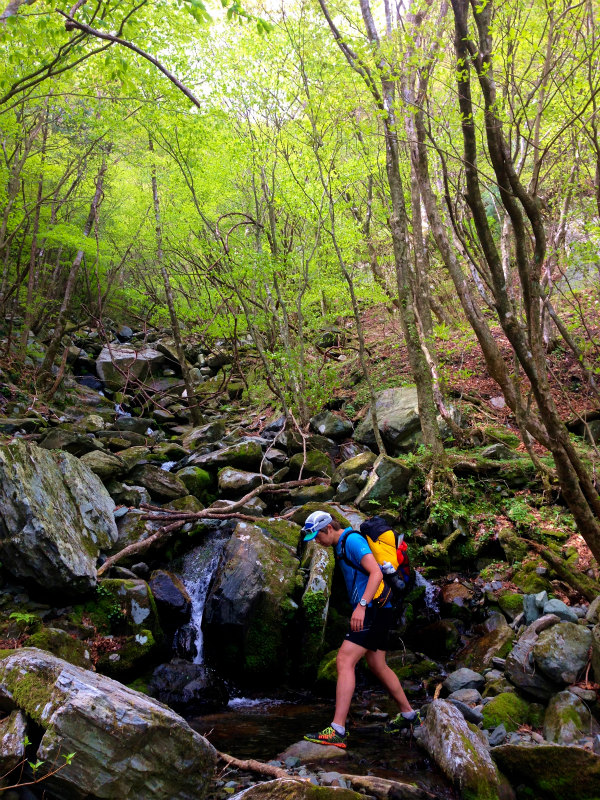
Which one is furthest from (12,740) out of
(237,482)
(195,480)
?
(195,480)

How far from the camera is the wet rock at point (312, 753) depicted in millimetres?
4242

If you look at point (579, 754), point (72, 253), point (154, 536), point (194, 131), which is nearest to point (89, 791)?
point (579, 754)

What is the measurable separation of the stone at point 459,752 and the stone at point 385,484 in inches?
177

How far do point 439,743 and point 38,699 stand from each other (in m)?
3.10

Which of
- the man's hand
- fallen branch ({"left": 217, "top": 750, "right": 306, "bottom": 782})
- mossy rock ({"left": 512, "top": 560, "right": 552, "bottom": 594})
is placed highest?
the man's hand

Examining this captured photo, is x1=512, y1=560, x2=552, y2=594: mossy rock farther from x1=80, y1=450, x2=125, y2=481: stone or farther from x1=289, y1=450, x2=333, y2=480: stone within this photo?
x1=80, y1=450, x2=125, y2=481: stone

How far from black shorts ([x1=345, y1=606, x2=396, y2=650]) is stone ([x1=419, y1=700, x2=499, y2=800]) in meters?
0.71

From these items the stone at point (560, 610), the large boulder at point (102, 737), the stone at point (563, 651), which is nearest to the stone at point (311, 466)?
the stone at point (560, 610)

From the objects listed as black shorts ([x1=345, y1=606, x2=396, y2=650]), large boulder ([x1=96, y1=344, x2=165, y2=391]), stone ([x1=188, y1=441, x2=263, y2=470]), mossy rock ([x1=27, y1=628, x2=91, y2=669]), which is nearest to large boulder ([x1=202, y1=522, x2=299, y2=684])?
mossy rock ([x1=27, y1=628, x2=91, y2=669])

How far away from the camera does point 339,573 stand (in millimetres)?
7227

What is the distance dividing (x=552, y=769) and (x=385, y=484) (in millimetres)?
5399

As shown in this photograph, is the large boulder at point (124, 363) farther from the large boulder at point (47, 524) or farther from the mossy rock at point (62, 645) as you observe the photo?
the mossy rock at point (62, 645)

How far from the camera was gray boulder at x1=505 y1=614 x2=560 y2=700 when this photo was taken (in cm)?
461

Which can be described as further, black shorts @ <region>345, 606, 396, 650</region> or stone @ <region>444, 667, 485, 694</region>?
stone @ <region>444, 667, 485, 694</region>
